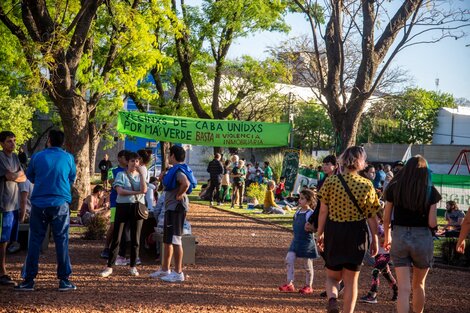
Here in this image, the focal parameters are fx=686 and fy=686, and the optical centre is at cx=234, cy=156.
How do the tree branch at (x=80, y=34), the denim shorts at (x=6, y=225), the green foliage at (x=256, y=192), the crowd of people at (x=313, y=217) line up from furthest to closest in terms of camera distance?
the green foliage at (x=256, y=192), the tree branch at (x=80, y=34), the denim shorts at (x=6, y=225), the crowd of people at (x=313, y=217)

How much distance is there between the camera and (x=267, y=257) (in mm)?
12406

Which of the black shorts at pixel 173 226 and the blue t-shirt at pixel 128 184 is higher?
the blue t-shirt at pixel 128 184

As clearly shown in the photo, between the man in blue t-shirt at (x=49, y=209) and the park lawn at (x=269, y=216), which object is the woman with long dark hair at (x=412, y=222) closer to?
the man in blue t-shirt at (x=49, y=209)

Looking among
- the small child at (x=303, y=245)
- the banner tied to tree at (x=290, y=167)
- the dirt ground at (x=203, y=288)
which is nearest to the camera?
the dirt ground at (x=203, y=288)

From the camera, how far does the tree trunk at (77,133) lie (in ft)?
57.7

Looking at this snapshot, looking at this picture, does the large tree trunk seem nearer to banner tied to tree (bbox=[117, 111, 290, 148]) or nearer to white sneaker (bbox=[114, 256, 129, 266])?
banner tied to tree (bbox=[117, 111, 290, 148])

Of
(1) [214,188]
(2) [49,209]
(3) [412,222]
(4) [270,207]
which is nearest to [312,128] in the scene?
(1) [214,188]

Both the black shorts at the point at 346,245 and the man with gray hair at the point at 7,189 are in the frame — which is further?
the man with gray hair at the point at 7,189

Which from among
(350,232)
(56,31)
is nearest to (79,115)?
(56,31)

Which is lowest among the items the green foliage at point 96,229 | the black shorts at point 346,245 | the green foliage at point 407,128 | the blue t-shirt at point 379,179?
the green foliage at point 96,229

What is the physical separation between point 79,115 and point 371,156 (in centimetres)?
3246

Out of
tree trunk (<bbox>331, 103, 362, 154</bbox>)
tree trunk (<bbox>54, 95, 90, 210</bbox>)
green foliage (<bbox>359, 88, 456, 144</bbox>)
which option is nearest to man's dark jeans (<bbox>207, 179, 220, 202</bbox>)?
tree trunk (<bbox>54, 95, 90, 210</bbox>)

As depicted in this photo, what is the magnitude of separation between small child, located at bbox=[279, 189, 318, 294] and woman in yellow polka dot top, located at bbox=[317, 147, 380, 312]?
2.34 meters

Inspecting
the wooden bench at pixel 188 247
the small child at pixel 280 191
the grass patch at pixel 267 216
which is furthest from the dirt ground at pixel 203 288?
the small child at pixel 280 191
